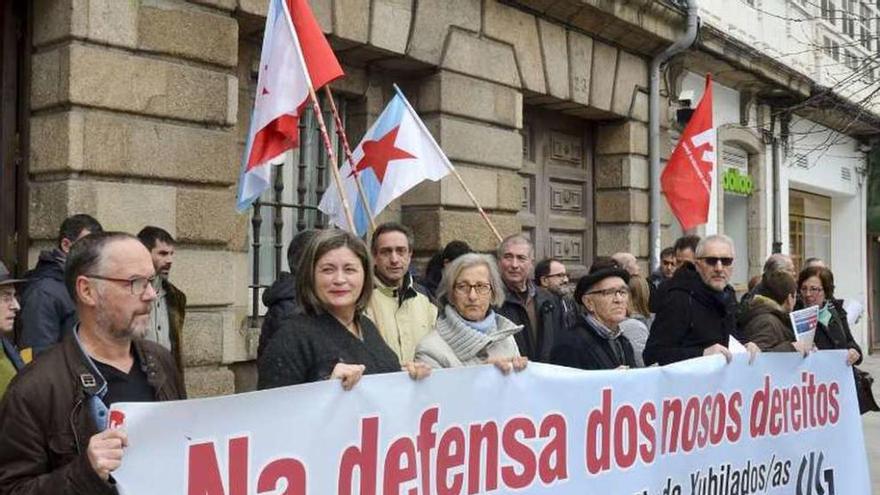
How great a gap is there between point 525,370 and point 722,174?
10.6 m

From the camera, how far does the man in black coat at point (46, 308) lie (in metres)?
4.41

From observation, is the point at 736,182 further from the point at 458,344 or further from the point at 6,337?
the point at 6,337

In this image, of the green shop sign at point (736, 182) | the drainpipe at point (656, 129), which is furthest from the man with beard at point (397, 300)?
the green shop sign at point (736, 182)

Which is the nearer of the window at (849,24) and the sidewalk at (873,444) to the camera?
the sidewalk at (873,444)

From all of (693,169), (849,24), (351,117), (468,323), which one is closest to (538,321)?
(468,323)

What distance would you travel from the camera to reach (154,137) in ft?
20.3

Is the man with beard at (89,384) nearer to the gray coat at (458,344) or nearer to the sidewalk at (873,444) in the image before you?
the gray coat at (458,344)

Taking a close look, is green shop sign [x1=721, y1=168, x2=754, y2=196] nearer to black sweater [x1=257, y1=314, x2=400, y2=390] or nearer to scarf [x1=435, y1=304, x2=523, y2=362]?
scarf [x1=435, y1=304, x2=523, y2=362]

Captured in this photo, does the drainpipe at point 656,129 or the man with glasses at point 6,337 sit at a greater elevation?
the drainpipe at point 656,129

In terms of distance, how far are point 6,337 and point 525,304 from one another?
9.64 ft

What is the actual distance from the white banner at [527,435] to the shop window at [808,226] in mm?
12627

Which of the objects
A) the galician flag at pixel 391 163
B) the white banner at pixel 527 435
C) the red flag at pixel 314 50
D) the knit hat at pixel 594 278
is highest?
the red flag at pixel 314 50

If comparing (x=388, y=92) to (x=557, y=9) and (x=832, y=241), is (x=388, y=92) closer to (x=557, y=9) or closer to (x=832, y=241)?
(x=557, y=9)

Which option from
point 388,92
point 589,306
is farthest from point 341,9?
point 589,306
